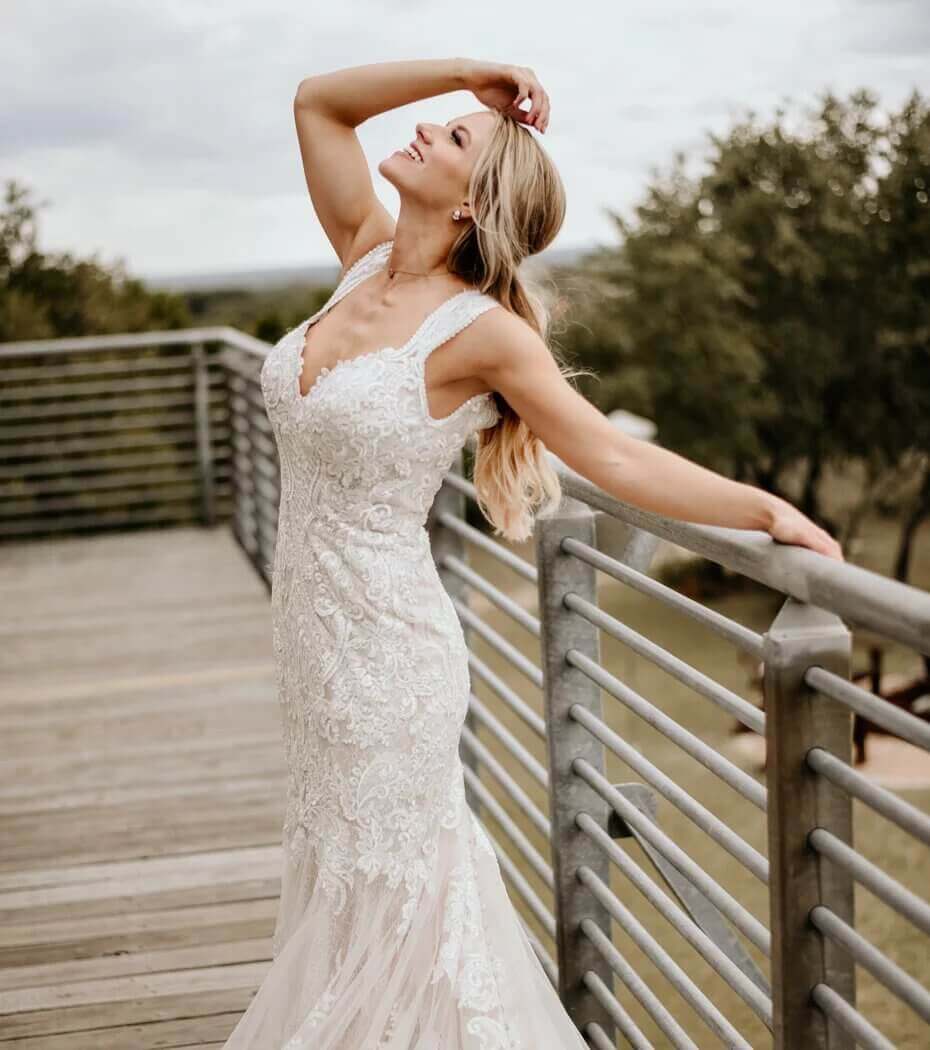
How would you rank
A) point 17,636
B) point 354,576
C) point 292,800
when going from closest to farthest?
point 354,576, point 292,800, point 17,636

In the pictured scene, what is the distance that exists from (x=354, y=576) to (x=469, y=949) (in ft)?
2.01

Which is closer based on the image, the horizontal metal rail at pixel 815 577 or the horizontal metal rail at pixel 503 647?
the horizontal metal rail at pixel 815 577

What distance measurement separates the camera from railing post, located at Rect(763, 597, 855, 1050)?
1.57 metres

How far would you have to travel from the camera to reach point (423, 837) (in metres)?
2.22

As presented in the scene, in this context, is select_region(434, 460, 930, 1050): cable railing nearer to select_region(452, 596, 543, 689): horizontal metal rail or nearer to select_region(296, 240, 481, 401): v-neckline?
select_region(452, 596, 543, 689): horizontal metal rail

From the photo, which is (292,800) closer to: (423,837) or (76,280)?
(423,837)

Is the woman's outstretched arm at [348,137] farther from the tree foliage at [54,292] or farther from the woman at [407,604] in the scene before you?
the tree foliage at [54,292]

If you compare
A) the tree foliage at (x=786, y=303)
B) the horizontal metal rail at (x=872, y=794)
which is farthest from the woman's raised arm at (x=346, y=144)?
the tree foliage at (x=786, y=303)

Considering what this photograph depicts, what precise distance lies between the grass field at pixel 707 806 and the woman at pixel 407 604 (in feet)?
14.1

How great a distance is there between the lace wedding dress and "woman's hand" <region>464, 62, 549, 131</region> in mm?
308

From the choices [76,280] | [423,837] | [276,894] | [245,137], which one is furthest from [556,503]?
[245,137]

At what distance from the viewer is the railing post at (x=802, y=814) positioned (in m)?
1.57

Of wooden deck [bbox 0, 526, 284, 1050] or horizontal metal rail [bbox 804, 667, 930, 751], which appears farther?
wooden deck [bbox 0, 526, 284, 1050]

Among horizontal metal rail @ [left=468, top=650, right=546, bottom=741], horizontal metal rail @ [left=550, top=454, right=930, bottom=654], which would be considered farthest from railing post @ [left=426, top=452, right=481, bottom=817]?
horizontal metal rail @ [left=550, top=454, right=930, bottom=654]
